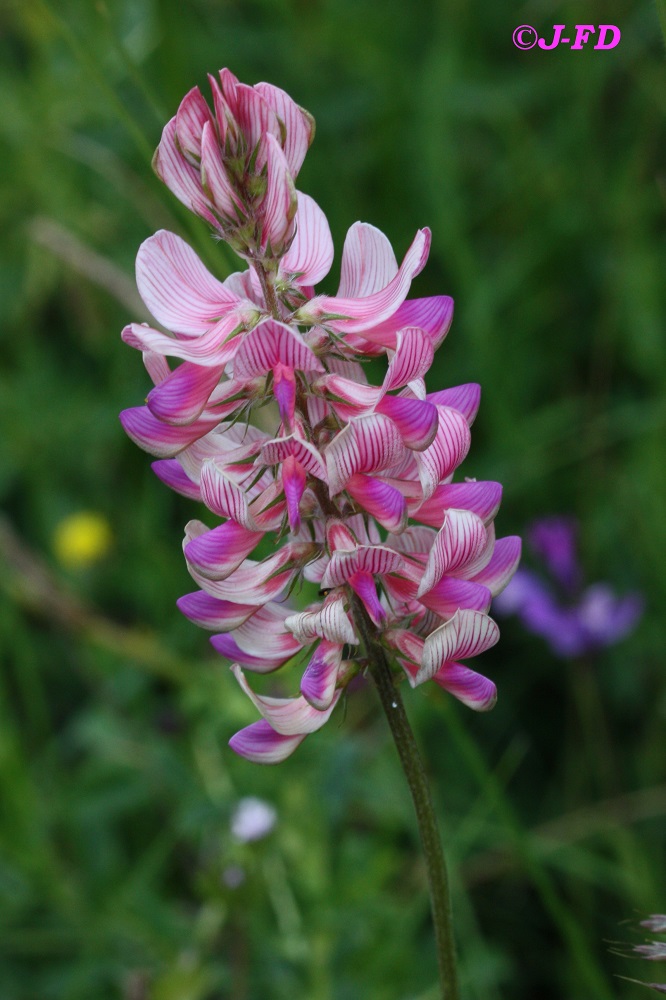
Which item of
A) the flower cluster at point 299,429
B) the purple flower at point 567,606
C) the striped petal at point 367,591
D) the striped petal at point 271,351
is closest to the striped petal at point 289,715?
the flower cluster at point 299,429

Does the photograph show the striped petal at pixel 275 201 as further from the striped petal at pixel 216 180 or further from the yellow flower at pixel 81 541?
the yellow flower at pixel 81 541

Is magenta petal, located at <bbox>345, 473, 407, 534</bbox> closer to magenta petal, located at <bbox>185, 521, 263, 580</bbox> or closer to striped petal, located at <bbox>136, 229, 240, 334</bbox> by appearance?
magenta petal, located at <bbox>185, 521, 263, 580</bbox>

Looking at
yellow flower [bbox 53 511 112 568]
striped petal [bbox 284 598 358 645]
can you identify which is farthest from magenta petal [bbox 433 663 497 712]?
yellow flower [bbox 53 511 112 568]

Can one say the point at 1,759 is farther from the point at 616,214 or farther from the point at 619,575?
the point at 616,214

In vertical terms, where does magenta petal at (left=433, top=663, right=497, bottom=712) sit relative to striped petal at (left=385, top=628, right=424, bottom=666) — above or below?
below

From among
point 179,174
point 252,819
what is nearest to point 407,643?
point 179,174

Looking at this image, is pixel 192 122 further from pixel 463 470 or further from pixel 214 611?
pixel 463 470
